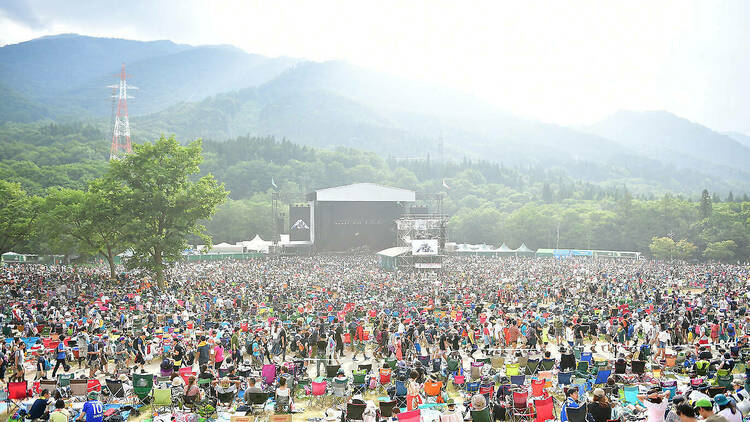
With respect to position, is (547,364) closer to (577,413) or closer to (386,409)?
(577,413)

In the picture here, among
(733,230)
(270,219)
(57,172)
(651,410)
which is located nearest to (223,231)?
(270,219)

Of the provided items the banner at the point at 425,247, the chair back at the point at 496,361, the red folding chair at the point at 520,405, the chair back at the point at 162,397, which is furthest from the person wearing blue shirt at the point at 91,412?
the banner at the point at 425,247

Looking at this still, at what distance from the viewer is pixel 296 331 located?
50.4ft

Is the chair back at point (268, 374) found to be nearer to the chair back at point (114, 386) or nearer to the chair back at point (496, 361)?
the chair back at point (114, 386)

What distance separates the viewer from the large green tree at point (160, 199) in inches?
1052

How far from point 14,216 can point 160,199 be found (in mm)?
13653

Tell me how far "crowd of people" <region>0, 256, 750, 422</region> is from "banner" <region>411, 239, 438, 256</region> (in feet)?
40.4

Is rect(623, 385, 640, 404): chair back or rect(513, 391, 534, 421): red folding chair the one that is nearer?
rect(513, 391, 534, 421): red folding chair

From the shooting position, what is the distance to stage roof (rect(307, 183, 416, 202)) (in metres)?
58.5

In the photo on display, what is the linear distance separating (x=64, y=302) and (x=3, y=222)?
16.0 meters

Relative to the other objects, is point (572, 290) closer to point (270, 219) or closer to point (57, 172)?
point (270, 219)

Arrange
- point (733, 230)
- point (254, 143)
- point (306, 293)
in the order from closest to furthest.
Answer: point (306, 293) < point (733, 230) < point (254, 143)

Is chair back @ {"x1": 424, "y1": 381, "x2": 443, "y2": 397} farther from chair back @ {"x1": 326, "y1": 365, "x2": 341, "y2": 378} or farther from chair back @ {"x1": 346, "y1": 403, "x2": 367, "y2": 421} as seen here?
chair back @ {"x1": 326, "y1": 365, "x2": 341, "y2": 378}

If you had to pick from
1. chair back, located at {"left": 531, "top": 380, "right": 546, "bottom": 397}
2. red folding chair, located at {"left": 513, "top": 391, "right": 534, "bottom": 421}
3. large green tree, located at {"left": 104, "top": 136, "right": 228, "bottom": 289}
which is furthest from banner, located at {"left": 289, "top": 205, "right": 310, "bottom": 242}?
red folding chair, located at {"left": 513, "top": 391, "right": 534, "bottom": 421}
